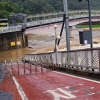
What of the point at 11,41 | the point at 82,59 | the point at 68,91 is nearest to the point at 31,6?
the point at 11,41

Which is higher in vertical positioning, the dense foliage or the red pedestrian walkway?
the dense foliage

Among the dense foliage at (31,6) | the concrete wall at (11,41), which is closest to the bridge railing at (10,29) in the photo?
the concrete wall at (11,41)

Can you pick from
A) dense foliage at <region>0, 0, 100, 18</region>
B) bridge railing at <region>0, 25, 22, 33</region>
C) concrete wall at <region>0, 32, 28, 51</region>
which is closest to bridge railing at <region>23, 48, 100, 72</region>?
bridge railing at <region>0, 25, 22, 33</region>

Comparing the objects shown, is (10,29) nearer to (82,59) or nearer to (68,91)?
(82,59)

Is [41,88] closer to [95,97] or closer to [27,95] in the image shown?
[27,95]

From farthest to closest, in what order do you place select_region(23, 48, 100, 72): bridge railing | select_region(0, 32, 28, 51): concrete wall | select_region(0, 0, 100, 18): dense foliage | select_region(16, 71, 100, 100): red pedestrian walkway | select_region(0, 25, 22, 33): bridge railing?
1. select_region(0, 0, 100, 18): dense foliage
2. select_region(0, 32, 28, 51): concrete wall
3. select_region(0, 25, 22, 33): bridge railing
4. select_region(23, 48, 100, 72): bridge railing
5. select_region(16, 71, 100, 100): red pedestrian walkway

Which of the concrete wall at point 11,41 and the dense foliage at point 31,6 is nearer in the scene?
the concrete wall at point 11,41

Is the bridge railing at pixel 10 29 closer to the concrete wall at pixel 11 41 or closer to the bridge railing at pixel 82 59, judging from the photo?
the concrete wall at pixel 11 41

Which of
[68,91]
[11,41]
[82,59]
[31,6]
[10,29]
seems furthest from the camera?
[31,6]

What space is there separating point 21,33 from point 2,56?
38.9 ft

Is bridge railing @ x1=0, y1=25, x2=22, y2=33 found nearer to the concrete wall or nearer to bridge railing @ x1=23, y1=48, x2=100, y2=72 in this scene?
the concrete wall

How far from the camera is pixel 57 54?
17469mm

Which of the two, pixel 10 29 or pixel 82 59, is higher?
pixel 10 29

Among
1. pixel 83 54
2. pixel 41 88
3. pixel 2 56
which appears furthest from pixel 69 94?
pixel 2 56
